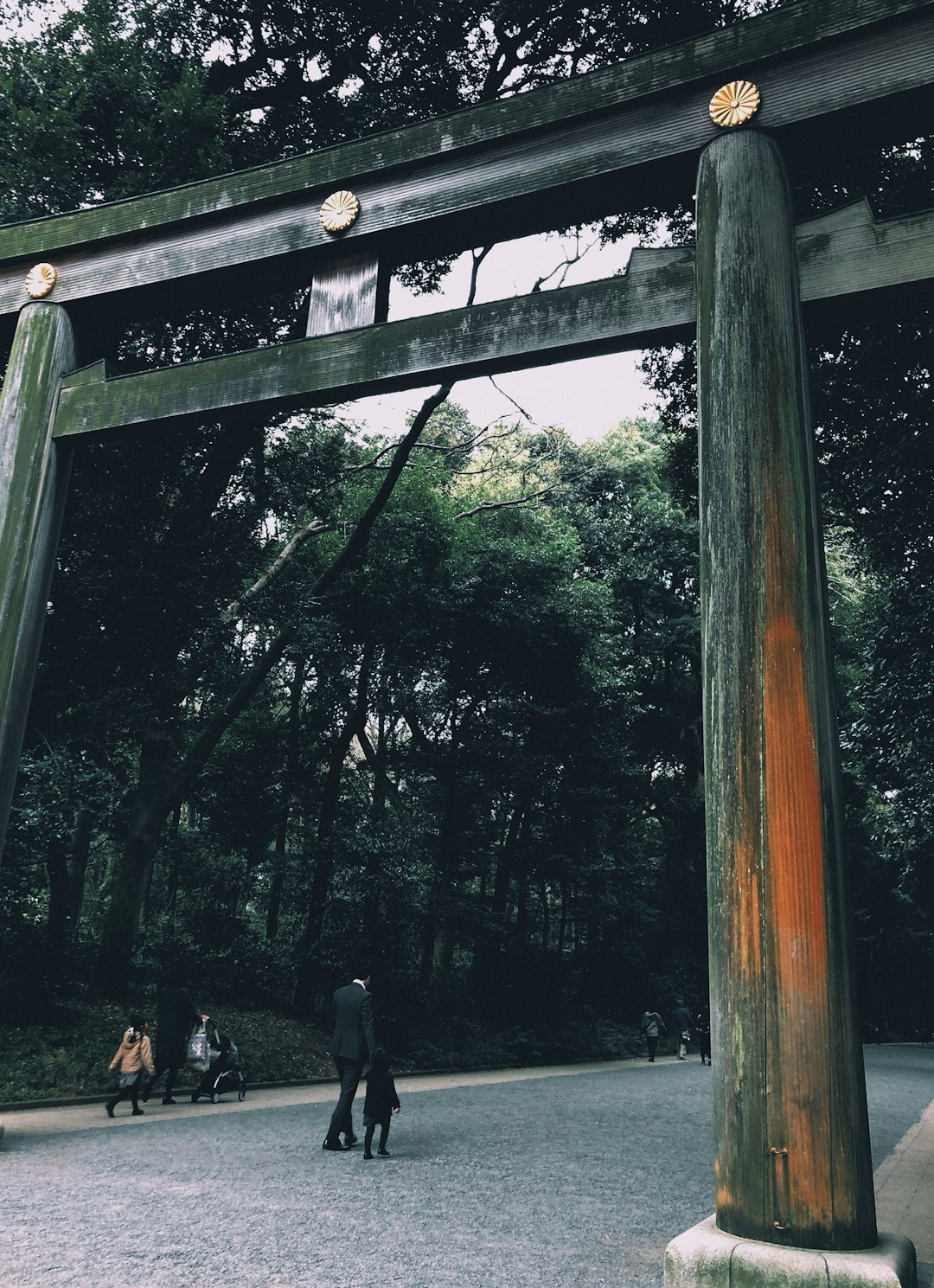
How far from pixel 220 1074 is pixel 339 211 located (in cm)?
1082

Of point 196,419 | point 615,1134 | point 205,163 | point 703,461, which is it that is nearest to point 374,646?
point 205,163

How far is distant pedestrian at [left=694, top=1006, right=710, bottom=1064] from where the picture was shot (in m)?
21.2

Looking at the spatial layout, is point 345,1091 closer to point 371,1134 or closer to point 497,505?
point 371,1134

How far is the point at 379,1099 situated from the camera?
7930 millimetres

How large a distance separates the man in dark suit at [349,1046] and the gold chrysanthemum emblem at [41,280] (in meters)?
5.93

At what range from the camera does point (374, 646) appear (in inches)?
795

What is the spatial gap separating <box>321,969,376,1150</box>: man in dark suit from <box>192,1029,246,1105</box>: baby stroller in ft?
13.6

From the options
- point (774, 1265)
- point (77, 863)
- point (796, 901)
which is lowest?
point (774, 1265)

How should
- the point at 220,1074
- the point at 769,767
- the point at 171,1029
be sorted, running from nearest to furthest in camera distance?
the point at 769,767 < the point at 171,1029 < the point at 220,1074

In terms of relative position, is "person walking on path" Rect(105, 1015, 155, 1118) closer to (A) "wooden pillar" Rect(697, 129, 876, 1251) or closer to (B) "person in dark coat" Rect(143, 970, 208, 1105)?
(B) "person in dark coat" Rect(143, 970, 208, 1105)

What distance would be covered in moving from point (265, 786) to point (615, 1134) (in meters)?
12.3

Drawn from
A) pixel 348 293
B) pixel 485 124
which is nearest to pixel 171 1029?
pixel 348 293

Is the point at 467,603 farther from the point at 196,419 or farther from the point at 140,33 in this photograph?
the point at 196,419

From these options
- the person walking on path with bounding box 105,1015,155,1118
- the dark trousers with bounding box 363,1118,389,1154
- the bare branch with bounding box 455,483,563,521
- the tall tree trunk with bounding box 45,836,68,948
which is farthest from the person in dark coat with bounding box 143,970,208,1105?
the bare branch with bounding box 455,483,563,521
